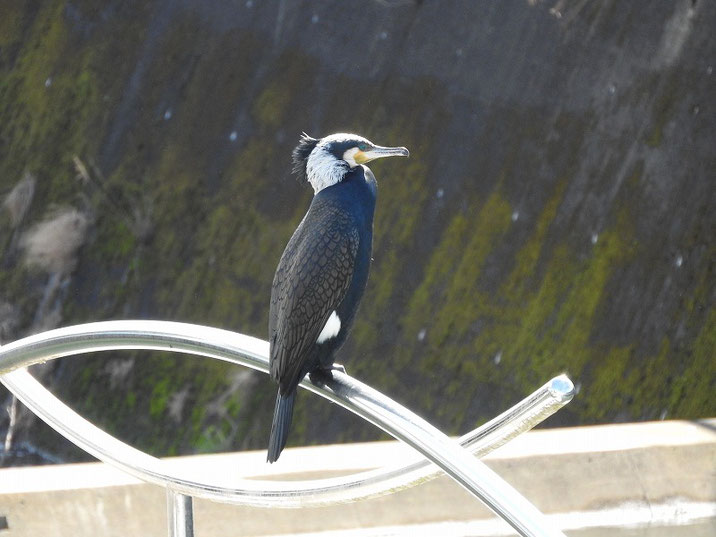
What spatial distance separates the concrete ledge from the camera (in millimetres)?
2705

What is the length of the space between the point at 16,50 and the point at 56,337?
479 cm

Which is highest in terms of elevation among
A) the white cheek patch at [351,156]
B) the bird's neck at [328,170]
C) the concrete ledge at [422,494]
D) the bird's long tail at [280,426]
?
the white cheek patch at [351,156]

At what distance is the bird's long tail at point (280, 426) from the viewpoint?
1876mm

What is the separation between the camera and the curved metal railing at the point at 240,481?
4.18 feet

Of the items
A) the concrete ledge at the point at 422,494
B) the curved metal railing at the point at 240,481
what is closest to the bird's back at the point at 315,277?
the curved metal railing at the point at 240,481

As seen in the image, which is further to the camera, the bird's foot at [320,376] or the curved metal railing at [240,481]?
the bird's foot at [320,376]

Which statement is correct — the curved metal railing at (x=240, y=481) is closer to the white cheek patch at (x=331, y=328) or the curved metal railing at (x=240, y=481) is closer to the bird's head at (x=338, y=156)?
the white cheek patch at (x=331, y=328)

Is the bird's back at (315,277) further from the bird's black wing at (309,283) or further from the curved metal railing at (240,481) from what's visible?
the curved metal railing at (240,481)

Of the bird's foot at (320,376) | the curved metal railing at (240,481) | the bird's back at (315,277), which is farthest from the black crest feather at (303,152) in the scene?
the curved metal railing at (240,481)

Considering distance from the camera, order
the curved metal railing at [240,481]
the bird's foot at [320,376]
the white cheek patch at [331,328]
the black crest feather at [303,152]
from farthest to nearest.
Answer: the black crest feather at [303,152] < the white cheek patch at [331,328] < the bird's foot at [320,376] < the curved metal railing at [240,481]

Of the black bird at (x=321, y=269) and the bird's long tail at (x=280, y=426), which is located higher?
the black bird at (x=321, y=269)

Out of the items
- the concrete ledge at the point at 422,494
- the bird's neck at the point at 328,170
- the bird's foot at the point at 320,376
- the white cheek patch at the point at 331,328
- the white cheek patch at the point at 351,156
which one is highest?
the white cheek patch at the point at 351,156

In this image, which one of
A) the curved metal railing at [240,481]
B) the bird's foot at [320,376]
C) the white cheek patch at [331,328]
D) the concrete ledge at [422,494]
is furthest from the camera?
the concrete ledge at [422,494]

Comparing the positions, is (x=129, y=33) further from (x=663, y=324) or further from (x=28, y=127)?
(x=663, y=324)
